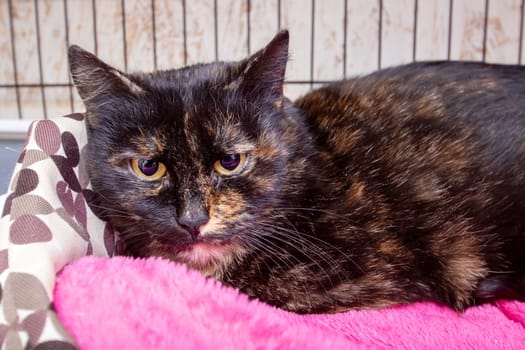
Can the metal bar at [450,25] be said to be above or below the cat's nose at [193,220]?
above

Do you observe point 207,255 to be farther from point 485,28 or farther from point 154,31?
point 485,28

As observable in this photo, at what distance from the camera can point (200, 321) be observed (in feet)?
2.47

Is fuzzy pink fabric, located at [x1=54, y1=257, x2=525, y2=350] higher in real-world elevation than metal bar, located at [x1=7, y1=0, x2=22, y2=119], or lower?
lower

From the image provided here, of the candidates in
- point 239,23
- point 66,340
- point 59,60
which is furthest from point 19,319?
point 59,60

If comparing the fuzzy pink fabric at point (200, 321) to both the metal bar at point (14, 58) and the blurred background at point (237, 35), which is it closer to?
the blurred background at point (237, 35)

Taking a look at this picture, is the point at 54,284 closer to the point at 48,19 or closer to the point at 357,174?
the point at 357,174

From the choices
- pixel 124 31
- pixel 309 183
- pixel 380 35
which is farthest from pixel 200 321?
→ pixel 124 31

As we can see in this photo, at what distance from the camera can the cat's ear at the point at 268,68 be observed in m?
0.94

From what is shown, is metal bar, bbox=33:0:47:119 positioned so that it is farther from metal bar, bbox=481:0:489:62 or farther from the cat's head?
metal bar, bbox=481:0:489:62

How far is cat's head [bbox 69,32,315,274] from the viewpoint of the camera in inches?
36.0

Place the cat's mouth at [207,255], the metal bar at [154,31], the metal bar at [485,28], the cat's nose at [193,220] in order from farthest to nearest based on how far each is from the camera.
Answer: the metal bar at [154,31], the metal bar at [485,28], the cat's mouth at [207,255], the cat's nose at [193,220]

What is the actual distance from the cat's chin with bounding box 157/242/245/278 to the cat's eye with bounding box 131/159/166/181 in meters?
0.15

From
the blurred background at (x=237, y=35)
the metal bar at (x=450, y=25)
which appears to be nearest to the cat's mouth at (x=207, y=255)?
the blurred background at (x=237, y=35)

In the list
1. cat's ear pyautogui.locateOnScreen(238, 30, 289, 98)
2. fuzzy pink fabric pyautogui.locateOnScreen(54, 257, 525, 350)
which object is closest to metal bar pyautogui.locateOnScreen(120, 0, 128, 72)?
cat's ear pyautogui.locateOnScreen(238, 30, 289, 98)
